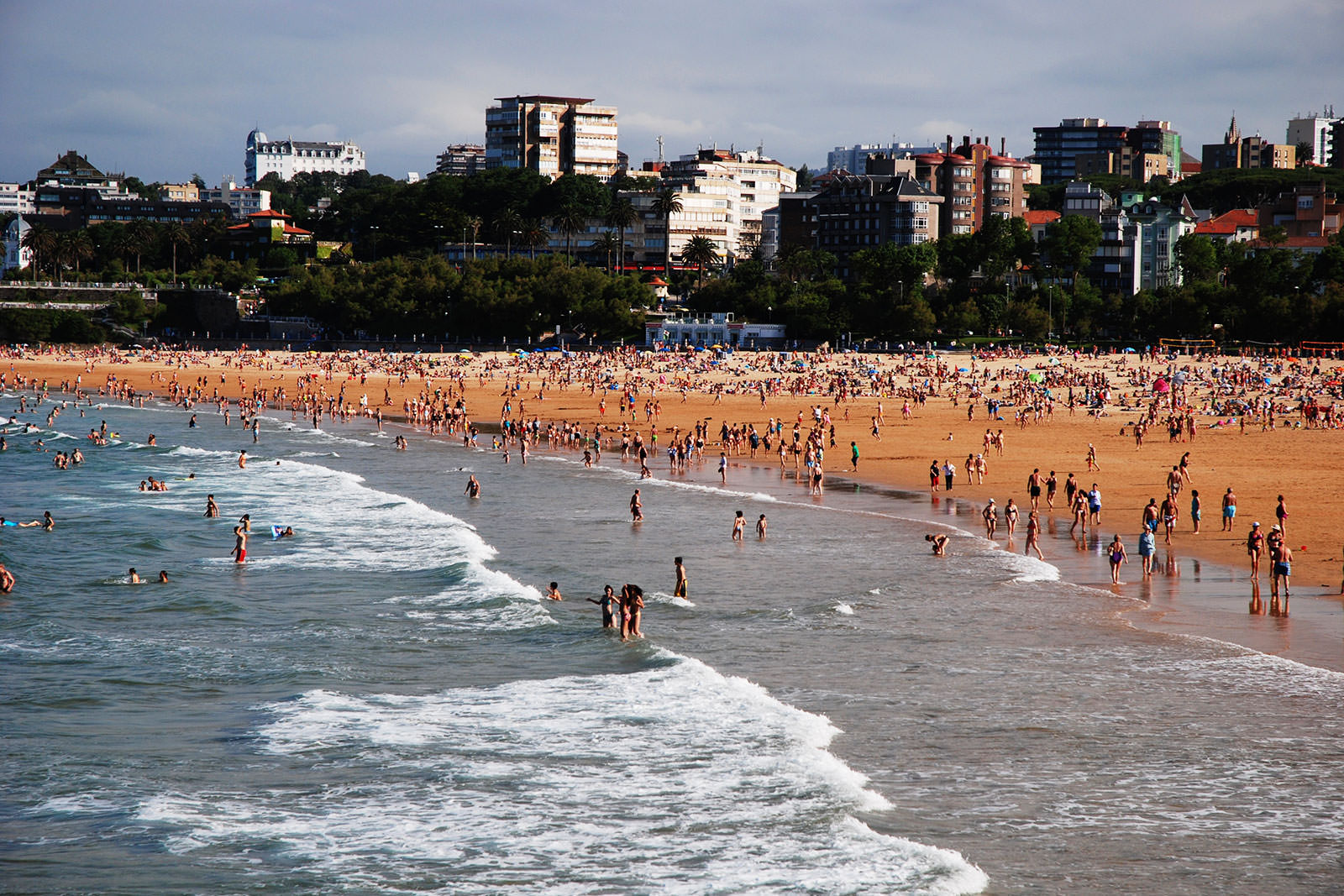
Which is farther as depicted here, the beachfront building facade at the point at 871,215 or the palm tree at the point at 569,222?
the palm tree at the point at 569,222

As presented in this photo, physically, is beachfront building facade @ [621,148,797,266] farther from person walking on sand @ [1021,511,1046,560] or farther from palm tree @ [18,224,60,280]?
person walking on sand @ [1021,511,1046,560]

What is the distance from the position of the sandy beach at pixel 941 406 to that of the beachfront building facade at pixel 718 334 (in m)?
6.20

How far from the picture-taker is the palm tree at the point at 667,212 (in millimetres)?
136500

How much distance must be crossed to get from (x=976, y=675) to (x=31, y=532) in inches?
940

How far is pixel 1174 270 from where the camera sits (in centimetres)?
11200

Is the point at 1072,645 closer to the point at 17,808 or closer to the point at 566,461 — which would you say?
the point at 17,808

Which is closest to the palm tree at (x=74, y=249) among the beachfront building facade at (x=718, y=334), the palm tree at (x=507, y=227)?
the palm tree at (x=507, y=227)

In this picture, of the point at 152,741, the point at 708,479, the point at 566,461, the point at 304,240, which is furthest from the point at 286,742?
the point at 304,240

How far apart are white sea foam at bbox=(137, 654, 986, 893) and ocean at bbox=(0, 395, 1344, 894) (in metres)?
0.05

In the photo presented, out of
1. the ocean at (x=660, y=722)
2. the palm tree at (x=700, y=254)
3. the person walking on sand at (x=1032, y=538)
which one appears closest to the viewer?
the ocean at (x=660, y=722)

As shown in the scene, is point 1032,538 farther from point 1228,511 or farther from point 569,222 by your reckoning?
point 569,222

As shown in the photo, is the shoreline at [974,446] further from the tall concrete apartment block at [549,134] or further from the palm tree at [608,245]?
the tall concrete apartment block at [549,134]

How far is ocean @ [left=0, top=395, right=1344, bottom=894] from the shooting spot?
38.3ft

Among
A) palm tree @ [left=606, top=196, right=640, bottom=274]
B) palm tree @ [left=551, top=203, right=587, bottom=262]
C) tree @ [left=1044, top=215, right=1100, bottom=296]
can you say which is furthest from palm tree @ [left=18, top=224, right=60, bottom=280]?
tree @ [left=1044, top=215, right=1100, bottom=296]
